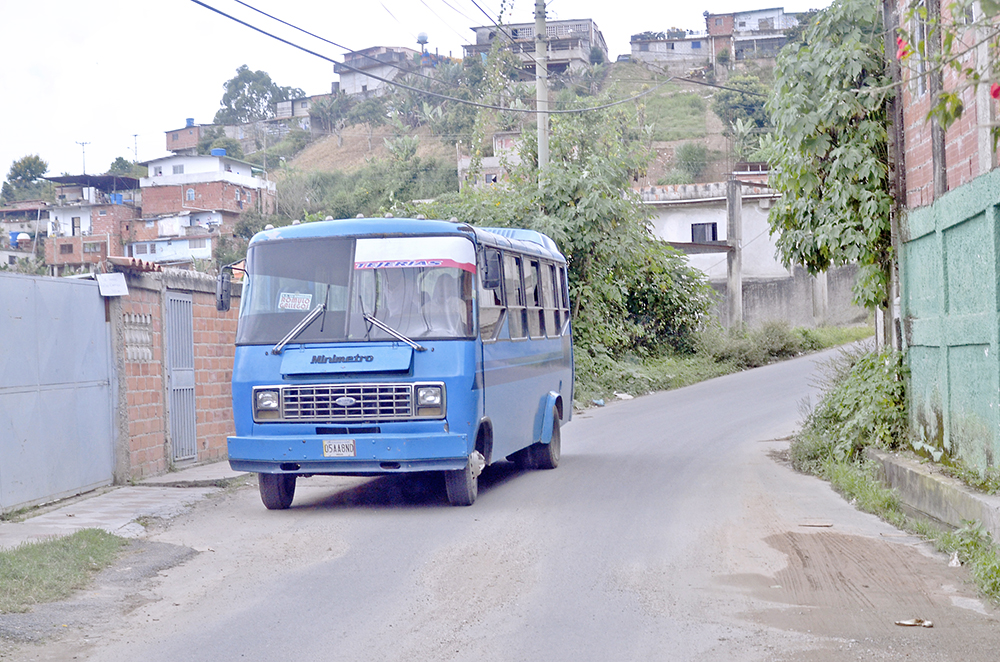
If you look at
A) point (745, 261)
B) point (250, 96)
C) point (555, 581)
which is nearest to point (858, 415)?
point (555, 581)

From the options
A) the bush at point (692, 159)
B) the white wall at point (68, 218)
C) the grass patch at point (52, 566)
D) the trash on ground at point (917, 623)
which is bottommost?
the trash on ground at point (917, 623)

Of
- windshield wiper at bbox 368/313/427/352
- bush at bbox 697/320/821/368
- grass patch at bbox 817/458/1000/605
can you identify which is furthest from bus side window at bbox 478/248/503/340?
bush at bbox 697/320/821/368

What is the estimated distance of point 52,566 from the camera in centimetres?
709

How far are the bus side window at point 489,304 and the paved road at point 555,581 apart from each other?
171cm

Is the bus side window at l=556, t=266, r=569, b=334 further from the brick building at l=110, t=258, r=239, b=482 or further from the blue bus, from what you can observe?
the brick building at l=110, t=258, r=239, b=482

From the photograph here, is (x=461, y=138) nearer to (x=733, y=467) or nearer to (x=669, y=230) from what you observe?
(x=669, y=230)

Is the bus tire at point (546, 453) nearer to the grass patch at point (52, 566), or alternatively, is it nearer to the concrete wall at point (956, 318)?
the concrete wall at point (956, 318)

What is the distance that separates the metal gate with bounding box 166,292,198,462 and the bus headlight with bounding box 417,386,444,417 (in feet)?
15.7

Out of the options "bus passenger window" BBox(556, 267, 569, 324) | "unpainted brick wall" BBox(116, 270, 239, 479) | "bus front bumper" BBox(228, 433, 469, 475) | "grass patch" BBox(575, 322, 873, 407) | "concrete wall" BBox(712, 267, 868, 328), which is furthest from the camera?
"concrete wall" BBox(712, 267, 868, 328)

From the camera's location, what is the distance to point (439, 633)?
561 cm

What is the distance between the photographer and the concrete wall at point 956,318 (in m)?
7.66

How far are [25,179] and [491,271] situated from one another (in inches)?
3233

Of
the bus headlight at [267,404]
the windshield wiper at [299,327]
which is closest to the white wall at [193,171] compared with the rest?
the windshield wiper at [299,327]

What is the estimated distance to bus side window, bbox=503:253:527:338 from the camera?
36.5 ft
